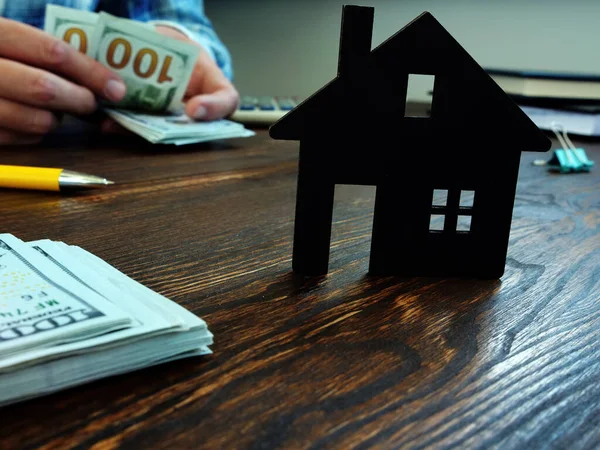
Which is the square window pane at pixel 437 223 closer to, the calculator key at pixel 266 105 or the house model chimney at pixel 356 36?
the house model chimney at pixel 356 36

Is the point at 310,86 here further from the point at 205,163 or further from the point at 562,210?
the point at 562,210

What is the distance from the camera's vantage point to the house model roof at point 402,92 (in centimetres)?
47

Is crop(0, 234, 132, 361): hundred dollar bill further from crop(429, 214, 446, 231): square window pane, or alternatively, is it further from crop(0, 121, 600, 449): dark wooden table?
crop(429, 214, 446, 231): square window pane

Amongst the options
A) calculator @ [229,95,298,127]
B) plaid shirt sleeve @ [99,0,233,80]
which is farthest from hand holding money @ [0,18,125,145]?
plaid shirt sleeve @ [99,0,233,80]

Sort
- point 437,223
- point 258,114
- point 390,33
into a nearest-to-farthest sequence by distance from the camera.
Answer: point 437,223
point 258,114
point 390,33

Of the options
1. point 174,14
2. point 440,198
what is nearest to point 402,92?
point 440,198

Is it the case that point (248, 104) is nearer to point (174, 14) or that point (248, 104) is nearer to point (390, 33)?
point (174, 14)

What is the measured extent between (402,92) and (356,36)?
57mm

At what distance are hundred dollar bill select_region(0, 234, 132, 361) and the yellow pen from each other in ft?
1.09

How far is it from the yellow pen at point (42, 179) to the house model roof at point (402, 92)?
385 millimetres

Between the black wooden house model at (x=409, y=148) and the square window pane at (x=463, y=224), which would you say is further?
the square window pane at (x=463, y=224)

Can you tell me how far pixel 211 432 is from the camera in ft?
0.99

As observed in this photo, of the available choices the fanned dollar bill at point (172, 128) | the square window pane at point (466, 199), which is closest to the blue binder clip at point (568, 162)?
the square window pane at point (466, 199)

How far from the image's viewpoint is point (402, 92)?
48 centimetres
